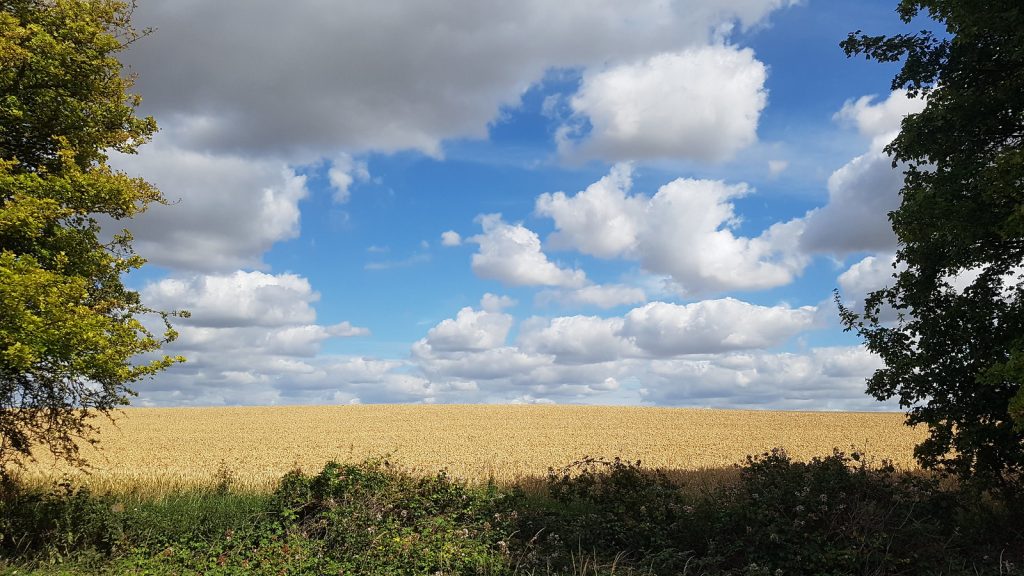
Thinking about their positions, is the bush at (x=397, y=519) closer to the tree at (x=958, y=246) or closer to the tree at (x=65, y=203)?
the tree at (x=65, y=203)

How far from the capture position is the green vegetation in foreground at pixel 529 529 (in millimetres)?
11344

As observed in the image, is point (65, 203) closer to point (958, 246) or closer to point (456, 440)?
point (958, 246)

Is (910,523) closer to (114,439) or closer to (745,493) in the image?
(745,493)

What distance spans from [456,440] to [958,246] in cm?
2766

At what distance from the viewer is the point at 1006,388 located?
1366 centimetres

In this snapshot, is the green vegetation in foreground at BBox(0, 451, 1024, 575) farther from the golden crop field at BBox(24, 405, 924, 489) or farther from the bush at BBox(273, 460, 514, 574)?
the golden crop field at BBox(24, 405, 924, 489)

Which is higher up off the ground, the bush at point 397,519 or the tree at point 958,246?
the tree at point 958,246

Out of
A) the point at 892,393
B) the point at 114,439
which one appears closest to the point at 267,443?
the point at 114,439

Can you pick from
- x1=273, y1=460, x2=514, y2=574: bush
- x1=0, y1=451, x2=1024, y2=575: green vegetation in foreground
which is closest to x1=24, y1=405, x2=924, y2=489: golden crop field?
x1=273, y1=460, x2=514, y2=574: bush

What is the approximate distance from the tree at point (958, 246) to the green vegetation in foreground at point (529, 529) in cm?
136

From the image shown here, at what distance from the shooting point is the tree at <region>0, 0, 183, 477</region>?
43.5 ft

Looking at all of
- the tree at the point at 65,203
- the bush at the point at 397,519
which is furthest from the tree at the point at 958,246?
the tree at the point at 65,203

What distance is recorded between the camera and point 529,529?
536 inches

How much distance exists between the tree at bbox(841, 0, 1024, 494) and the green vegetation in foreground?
1355 millimetres
